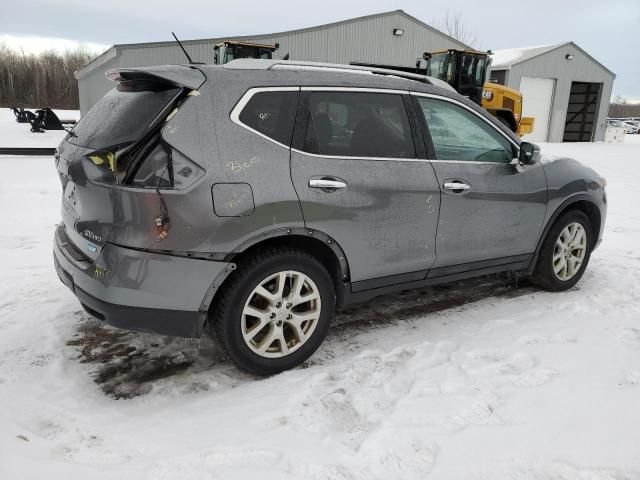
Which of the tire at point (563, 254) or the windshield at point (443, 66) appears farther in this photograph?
the windshield at point (443, 66)

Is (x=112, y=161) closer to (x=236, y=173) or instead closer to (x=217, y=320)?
(x=236, y=173)

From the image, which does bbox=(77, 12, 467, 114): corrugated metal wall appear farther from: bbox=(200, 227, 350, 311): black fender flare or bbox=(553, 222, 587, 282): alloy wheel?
bbox=(200, 227, 350, 311): black fender flare

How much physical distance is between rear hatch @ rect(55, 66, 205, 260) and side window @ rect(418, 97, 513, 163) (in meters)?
1.68

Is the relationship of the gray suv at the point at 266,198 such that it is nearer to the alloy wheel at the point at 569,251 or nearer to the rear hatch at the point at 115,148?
the rear hatch at the point at 115,148

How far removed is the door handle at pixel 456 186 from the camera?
3523 mm

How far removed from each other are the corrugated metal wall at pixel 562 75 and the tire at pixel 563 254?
25.0m

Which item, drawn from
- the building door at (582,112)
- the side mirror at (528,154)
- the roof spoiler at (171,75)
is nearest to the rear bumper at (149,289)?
the roof spoiler at (171,75)

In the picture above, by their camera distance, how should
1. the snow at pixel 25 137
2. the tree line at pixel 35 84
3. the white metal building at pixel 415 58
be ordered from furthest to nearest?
the tree line at pixel 35 84
the white metal building at pixel 415 58
the snow at pixel 25 137

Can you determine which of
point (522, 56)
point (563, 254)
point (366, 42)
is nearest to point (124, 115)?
point (563, 254)

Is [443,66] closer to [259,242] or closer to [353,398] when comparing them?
[259,242]

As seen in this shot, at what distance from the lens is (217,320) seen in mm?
2852

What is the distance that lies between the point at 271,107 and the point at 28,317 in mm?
2474

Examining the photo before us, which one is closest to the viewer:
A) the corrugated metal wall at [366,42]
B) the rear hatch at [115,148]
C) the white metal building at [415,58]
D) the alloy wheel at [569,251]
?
the rear hatch at [115,148]

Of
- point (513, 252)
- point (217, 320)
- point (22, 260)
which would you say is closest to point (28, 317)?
point (22, 260)
